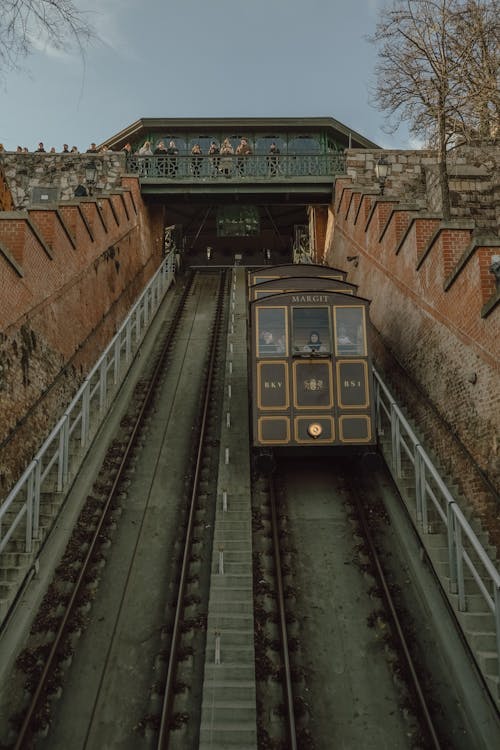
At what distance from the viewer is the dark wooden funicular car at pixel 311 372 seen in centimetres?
941

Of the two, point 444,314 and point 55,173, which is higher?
point 55,173

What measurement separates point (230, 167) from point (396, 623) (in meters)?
17.2

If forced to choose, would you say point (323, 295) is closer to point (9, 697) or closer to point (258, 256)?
point (9, 697)

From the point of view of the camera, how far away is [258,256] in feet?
99.6

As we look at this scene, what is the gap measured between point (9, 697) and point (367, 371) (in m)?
6.74

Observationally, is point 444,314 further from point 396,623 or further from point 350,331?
point 396,623

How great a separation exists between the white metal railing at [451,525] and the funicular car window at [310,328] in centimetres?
141

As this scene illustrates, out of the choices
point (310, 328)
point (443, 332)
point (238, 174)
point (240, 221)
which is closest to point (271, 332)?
point (310, 328)

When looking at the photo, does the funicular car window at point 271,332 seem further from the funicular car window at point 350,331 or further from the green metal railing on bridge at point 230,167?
the green metal railing on bridge at point 230,167

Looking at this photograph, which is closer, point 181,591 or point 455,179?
point 181,591

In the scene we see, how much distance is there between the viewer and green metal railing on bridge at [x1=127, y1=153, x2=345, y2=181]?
66.7 feet

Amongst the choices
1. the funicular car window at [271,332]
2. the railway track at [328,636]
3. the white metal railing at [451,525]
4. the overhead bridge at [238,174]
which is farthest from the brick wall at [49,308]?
the white metal railing at [451,525]

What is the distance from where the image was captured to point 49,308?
10406mm

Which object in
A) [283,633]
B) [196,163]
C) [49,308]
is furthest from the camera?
[196,163]
